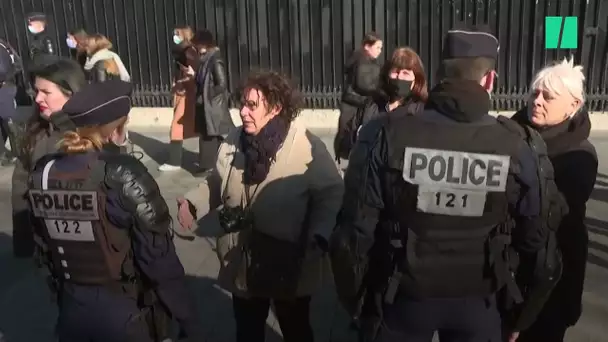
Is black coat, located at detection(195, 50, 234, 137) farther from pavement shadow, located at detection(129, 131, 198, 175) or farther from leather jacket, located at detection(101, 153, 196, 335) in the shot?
leather jacket, located at detection(101, 153, 196, 335)

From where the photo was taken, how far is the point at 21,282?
17.3ft

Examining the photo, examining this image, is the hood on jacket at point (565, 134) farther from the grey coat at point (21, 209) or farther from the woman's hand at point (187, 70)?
the woman's hand at point (187, 70)

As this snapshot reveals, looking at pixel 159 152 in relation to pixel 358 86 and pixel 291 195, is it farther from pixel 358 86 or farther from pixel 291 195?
pixel 291 195

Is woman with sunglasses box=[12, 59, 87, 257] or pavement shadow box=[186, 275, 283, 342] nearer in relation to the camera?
woman with sunglasses box=[12, 59, 87, 257]

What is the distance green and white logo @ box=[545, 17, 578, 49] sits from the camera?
8.62 metres

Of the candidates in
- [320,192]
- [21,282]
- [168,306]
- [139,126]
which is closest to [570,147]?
[320,192]

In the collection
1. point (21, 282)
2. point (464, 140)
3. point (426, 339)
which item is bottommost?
point (21, 282)

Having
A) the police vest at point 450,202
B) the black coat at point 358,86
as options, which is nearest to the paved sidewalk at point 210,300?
the black coat at point 358,86

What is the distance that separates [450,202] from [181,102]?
5.74 meters

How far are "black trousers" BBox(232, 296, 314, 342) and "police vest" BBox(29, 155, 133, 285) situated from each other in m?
0.87

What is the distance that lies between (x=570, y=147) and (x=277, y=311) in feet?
5.10

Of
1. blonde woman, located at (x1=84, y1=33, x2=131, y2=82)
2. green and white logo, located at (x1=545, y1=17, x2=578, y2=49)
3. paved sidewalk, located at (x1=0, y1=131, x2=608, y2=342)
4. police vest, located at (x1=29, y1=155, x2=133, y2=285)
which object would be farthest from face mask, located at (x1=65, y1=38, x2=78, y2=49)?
police vest, located at (x1=29, y1=155, x2=133, y2=285)

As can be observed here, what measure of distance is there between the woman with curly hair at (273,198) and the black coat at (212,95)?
3996mm

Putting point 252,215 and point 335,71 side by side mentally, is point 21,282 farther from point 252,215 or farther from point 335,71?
point 335,71
